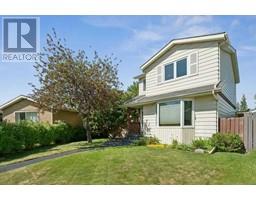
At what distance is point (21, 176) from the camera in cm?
977

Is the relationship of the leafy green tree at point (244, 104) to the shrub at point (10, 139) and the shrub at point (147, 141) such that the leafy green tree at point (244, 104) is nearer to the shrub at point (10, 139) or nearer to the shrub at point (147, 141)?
the shrub at point (147, 141)

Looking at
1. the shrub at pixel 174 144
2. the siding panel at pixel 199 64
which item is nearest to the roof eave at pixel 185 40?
the siding panel at pixel 199 64

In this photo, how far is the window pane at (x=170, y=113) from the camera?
1486cm

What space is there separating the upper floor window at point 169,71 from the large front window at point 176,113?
135 centimetres

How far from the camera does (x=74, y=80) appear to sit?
637 inches

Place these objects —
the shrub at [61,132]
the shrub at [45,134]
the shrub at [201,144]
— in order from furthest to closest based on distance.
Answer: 1. the shrub at [61,132]
2. the shrub at [45,134]
3. the shrub at [201,144]

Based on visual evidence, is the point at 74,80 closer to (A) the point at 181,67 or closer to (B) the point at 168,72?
(B) the point at 168,72

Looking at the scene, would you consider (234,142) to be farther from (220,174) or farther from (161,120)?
(161,120)

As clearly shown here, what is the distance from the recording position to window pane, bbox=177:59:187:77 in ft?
50.2

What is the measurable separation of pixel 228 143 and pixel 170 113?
372cm

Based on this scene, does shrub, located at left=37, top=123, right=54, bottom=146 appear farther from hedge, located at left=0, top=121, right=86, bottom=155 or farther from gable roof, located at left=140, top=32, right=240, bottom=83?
gable roof, located at left=140, top=32, right=240, bottom=83

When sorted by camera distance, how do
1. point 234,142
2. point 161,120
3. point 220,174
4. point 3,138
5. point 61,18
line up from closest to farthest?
point 220,174 → point 61,18 → point 234,142 → point 3,138 → point 161,120
